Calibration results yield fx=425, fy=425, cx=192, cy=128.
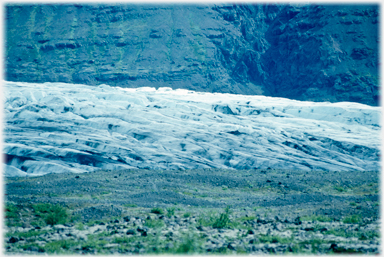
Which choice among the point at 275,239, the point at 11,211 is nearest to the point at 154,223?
the point at 275,239

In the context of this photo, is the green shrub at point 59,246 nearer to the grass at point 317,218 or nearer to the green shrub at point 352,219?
the grass at point 317,218

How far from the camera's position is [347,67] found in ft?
290

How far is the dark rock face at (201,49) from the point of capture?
291ft

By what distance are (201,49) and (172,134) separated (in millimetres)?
61201

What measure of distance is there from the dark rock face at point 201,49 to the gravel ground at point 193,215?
209ft

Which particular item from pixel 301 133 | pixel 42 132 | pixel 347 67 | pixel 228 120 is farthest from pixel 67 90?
pixel 347 67

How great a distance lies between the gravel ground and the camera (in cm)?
1052

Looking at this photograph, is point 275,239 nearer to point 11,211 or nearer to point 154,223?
point 154,223

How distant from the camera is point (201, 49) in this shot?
95938 mm

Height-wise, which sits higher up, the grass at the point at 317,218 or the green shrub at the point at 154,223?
the grass at the point at 317,218

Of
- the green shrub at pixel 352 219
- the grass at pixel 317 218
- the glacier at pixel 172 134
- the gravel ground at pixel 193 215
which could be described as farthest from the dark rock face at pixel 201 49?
the grass at pixel 317 218

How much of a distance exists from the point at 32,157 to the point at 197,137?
13.9 metres

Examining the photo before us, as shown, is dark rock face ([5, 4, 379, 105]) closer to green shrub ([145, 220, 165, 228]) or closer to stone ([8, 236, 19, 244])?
green shrub ([145, 220, 165, 228])

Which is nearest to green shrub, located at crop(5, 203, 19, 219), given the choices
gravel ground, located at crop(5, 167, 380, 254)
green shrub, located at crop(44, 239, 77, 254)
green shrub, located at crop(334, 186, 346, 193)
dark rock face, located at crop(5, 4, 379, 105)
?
gravel ground, located at crop(5, 167, 380, 254)
